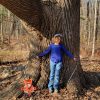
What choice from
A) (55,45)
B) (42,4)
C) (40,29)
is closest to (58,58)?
(55,45)

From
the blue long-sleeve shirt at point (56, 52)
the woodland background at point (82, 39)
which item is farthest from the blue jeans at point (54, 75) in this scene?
the woodland background at point (82, 39)

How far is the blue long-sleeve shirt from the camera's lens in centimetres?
839

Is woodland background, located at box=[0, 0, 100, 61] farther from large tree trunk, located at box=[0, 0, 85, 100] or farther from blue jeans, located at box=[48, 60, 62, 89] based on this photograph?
blue jeans, located at box=[48, 60, 62, 89]

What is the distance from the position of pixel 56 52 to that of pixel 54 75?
0.67 metres

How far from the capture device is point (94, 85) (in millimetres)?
9648

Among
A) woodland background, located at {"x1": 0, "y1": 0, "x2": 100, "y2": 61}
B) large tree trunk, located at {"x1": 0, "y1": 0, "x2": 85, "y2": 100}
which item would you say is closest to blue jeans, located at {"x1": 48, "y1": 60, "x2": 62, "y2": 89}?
large tree trunk, located at {"x1": 0, "y1": 0, "x2": 85, "y2": 100}

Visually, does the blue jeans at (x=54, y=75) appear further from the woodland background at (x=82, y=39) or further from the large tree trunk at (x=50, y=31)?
the woodland background at (x=82, y=39)

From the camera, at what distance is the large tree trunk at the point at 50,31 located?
827cm

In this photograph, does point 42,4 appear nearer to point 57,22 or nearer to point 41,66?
point 57,22

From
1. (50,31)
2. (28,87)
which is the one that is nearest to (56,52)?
(50,31)

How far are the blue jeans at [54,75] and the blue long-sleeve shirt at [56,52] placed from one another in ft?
0.44

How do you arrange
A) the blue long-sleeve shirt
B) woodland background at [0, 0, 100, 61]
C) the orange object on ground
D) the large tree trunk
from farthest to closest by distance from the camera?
woodland background at [0, 0, 100, 61] → the blue long-sleeve shirt → the large tree trunk → the orange object on ground

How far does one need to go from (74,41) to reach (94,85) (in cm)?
171

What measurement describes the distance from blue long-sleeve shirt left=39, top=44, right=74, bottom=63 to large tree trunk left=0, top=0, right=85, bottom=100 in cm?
20
